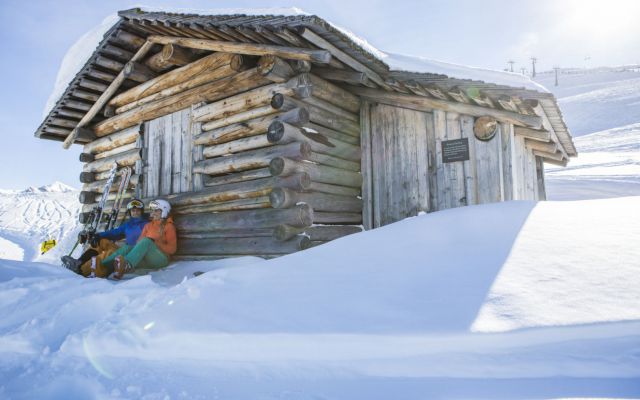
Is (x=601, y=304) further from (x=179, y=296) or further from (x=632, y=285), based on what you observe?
(x=179, y=296)

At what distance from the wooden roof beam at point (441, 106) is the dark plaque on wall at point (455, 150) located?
1.53ft

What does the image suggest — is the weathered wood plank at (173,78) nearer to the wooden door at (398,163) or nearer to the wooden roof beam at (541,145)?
the wooden door at (398,163)

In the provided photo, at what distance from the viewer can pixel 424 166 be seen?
6512mm

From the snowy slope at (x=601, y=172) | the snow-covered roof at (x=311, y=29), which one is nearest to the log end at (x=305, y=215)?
the snow-covered roof at (x=311, y=29)

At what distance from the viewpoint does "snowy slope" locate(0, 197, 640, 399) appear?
1710 millimetres

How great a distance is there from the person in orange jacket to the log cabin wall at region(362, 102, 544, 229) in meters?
3.29

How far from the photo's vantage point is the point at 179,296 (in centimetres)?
286

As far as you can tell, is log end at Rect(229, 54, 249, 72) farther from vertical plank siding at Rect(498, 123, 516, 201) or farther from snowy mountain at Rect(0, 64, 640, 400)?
vertical plank siding at Rect(498, 123, 516, 201)

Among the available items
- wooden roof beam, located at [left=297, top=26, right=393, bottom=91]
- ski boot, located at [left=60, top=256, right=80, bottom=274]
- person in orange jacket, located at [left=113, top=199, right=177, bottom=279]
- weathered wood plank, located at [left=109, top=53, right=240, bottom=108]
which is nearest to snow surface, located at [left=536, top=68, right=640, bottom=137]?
wooden roof beam, located at [left=297, top=26, right=393, bottom=91]

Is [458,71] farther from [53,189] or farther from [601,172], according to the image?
[53,189]

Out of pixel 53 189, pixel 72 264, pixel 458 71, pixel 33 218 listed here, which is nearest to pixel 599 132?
pixel 458 71

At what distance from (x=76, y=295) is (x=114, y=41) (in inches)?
229

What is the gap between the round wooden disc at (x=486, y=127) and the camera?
6.02 meters

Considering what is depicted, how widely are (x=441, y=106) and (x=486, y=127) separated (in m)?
0.76
